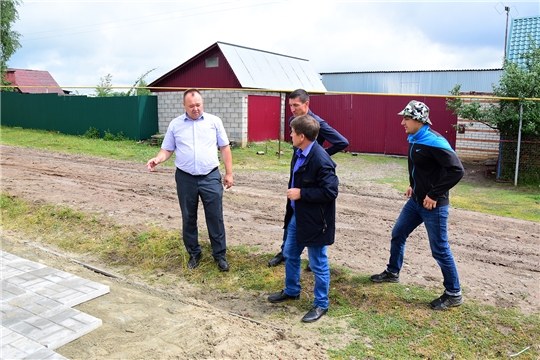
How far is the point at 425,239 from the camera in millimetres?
6273

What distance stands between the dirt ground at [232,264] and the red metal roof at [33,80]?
34.3 meters

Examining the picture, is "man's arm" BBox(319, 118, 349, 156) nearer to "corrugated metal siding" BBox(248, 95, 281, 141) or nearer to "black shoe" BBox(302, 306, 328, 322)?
"black shoe" BBox(302, 306, 328, 322)

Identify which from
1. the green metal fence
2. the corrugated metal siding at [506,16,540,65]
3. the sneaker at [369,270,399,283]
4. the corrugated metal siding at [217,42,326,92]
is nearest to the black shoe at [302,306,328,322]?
the sneaker at [369,270,399,283]

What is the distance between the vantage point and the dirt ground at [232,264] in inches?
138

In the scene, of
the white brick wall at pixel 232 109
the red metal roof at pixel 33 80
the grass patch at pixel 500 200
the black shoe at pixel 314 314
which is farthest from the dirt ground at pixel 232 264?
the red metal roof at pixel 33 80

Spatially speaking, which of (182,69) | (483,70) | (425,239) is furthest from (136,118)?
(483,70)

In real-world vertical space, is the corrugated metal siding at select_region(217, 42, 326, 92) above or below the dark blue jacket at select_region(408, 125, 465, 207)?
above

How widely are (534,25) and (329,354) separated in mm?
20772

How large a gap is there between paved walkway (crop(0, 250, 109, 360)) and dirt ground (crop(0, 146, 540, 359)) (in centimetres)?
12

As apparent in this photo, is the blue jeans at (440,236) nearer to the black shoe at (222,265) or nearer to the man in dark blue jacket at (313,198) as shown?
the man in dark blue jacket at (313,198)

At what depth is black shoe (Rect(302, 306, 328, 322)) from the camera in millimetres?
3941

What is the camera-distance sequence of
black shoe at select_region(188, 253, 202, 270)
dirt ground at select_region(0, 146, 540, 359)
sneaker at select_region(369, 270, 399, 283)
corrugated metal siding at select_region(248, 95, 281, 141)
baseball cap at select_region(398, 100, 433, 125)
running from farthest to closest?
corrugated metal siding at select_region(248, 95, 281, 141) < black shoe at select_region(188, 253, 202, 270) < sneaker at select_region(369, 270, 399, 283) < baseball cap at select_region(398, 100, 433, 125) < dirt ground at select_region(0, 146, 540, 359)

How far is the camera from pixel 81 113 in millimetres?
20359

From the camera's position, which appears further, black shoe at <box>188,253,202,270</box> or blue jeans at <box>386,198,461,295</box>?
black shoe at <box>188,253,202,270</box>
